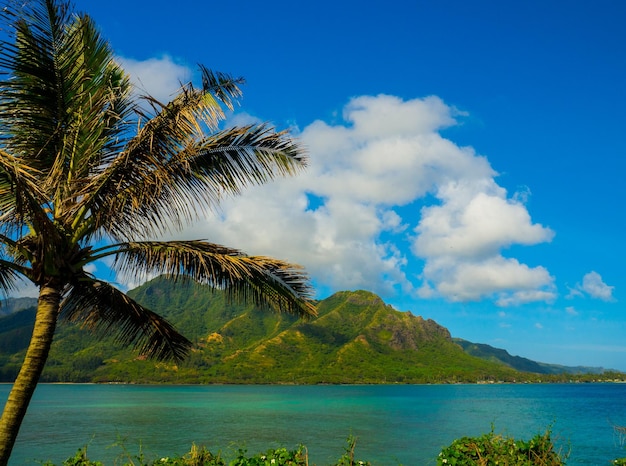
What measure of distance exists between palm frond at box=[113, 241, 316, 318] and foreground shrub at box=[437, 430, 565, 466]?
275cm

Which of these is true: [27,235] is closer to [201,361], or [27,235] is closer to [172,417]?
[172,417]

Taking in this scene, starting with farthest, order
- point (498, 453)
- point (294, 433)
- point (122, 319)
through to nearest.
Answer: point (294, 433), point (122, 319), point (498, 453)

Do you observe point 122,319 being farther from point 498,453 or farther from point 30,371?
point 498,453

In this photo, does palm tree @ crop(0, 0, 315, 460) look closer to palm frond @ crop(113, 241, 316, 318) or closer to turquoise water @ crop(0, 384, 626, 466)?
palm frond @ crop(113, 241, 316, 318)

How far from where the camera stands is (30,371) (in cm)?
544

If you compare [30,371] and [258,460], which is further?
[258,460]

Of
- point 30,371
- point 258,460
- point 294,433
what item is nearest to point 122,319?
point 30,371

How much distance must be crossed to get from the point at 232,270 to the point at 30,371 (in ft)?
8.24

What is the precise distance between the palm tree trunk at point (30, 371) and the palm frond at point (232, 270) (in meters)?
1.14

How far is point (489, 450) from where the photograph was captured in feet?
22.5

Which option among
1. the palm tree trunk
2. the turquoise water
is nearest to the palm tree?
the palm tree trunk

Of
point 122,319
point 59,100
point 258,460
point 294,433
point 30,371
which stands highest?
point 59,100

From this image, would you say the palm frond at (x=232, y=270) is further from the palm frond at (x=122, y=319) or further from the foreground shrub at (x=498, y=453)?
the foreground shrub at (x=498, y=453)

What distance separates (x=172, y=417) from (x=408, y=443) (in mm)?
33157
